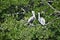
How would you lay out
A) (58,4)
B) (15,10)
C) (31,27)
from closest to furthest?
1. (31,27)
2. (58,4)
3. (15,10)

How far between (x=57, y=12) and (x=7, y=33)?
0.81 m

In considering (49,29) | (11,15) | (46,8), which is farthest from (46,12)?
(11,15)

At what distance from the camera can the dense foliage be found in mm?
3232

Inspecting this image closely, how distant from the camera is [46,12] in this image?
3.50 metres

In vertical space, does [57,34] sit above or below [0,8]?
below

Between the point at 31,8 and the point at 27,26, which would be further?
the point at 31,8

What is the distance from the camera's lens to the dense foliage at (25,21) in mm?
3232

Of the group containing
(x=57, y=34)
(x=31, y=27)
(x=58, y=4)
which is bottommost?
(x=57, y=34)

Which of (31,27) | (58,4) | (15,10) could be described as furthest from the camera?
(15,10)

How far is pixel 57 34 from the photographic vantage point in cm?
356

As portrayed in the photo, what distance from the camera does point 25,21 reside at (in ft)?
10.8

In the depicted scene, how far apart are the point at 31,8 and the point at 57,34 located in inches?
22.9

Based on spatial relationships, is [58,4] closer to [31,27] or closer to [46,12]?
[46,12]

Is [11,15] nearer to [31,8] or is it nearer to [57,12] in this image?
[31,8]
